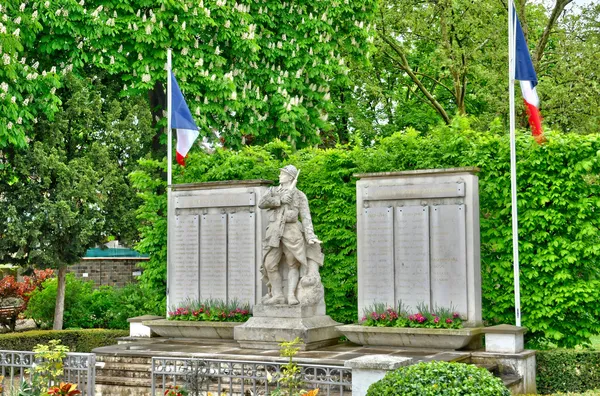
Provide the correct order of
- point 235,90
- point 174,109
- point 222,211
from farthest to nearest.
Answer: point 235,90
point 174,109
point 222,211

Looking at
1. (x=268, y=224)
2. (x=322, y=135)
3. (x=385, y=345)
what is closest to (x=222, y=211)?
(x=268, y=224)

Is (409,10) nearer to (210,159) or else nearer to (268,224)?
(210,159)

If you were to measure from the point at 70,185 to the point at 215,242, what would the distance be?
7.32 m

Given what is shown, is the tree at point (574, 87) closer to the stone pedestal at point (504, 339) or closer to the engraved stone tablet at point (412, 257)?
the engraved stone tablet at point (412, 257)

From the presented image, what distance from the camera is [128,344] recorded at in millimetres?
15461

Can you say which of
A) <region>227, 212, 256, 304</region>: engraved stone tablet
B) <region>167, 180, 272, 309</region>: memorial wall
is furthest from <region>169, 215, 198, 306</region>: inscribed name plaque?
<region>227, 212, 256, 304</region>: engraved stone tablet

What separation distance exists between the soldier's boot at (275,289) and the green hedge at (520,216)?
119 centimetres

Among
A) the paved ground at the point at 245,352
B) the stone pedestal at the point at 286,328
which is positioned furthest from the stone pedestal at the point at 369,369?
the stone pedestal at the point at 286,328

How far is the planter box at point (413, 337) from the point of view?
1330 centimetres

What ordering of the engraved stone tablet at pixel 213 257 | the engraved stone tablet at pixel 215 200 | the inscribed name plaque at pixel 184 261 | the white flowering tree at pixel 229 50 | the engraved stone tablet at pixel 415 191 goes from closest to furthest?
the engraved stone tablet at pixel 415 191 < the engraved stone tablet at pixel 215 200 < the engraved stone tablet at pixel 213 257 < the inscribed name plaque at pixel 184 261 < the white flowering tree at pixel 229 50

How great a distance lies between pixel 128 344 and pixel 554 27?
20013 millimetres

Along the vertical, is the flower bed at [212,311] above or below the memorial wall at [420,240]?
below

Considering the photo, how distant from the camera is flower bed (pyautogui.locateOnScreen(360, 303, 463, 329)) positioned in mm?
13539

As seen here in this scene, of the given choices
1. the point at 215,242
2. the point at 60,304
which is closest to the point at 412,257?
the point at 215,242
